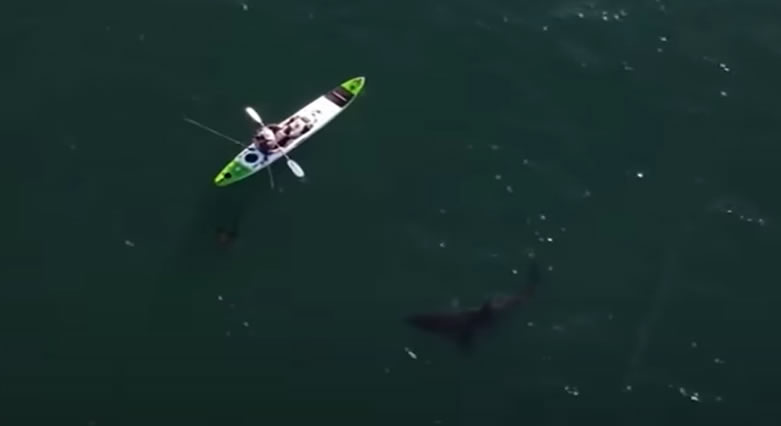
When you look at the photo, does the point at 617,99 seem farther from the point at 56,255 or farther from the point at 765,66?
the point at 56,255

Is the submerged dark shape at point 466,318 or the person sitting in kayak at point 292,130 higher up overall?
the person sitting in kayak at point 292,130

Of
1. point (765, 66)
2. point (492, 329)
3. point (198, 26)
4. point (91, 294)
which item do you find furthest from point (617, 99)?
point (91, 294)

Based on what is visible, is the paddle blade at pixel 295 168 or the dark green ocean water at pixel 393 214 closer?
the dark green ocean water at pixel 393 214

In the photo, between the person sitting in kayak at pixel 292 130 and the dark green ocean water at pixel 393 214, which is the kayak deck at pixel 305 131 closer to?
the person sitting in kayak at pixel 292 130

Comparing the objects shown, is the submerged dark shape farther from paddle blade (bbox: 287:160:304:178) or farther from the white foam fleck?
paddle blade (bbox: 287:160:304:178)

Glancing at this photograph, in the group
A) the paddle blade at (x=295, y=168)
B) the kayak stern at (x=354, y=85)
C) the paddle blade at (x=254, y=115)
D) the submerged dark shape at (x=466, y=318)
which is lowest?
the submerged dark shape at (x=466, y=318)

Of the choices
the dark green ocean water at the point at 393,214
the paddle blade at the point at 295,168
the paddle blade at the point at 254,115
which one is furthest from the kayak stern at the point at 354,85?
the paddle blade at the point at 295,168
